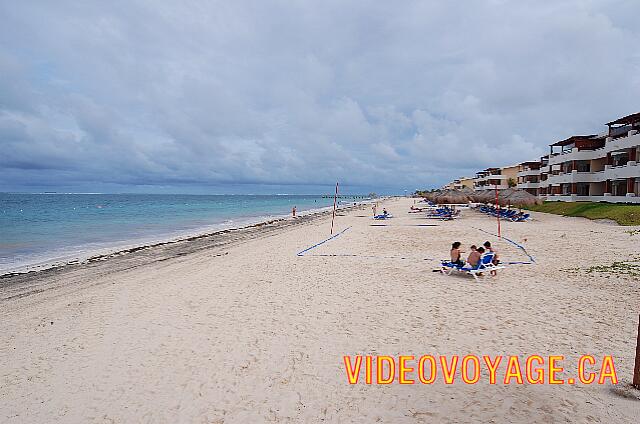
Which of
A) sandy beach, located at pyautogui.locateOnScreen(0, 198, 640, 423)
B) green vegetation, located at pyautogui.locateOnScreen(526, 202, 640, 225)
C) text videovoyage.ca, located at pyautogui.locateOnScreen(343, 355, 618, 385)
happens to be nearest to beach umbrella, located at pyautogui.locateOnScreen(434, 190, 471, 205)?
green vegetation, located at pyautogui.locateOnScreen(526, 202, 640, 225)

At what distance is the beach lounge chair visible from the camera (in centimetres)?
1036

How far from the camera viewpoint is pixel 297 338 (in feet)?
21.0

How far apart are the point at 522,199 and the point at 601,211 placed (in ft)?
17.8

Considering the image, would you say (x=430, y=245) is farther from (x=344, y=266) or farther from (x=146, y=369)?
(x=146, y=369)

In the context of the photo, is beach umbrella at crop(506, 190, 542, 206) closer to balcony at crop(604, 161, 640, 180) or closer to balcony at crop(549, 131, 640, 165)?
balcony at crop(604, 161, 640, 180)

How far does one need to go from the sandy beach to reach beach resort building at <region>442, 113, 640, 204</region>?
2333cm

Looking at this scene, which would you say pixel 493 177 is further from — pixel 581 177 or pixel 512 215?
pixel 512 215

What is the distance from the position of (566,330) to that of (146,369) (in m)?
6.93

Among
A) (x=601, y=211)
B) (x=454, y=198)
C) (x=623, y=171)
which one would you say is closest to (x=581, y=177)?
(x=623, y=171)

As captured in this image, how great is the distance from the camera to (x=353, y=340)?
20.5 ft

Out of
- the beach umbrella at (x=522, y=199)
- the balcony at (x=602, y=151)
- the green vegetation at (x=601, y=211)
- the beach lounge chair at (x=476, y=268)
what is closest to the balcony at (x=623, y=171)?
the balcony at (x=602, y=151)

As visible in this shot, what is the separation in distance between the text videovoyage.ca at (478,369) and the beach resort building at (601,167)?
1234 inches

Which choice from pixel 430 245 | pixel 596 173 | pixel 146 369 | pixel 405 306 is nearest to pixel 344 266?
pixel 405 306

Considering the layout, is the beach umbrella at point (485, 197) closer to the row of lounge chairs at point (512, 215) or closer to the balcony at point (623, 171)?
the row of lounge chairs at point (512, 215)
